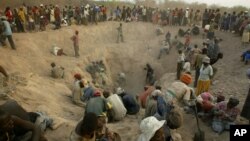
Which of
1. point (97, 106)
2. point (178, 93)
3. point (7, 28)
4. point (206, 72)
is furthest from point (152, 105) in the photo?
point (7, 28)

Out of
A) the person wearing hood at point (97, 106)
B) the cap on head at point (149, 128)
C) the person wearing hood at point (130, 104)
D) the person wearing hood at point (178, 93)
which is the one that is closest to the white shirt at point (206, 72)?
the person wearing hood at point (130, 104)

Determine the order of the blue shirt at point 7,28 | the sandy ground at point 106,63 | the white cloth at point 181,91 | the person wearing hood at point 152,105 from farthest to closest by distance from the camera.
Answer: the blue shirt at point 7,28, the sandy ground at point 106,63, the white cloth at point 181,91, the person wearing hood at point 152,105

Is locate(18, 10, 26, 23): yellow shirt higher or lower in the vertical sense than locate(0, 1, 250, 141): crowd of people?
higher

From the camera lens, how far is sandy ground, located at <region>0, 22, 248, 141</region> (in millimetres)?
8336

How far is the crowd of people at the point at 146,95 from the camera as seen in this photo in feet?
13.5

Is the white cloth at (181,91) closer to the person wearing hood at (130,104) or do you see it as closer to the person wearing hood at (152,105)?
the person wearing hood at (152,105)

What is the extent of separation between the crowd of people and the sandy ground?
0.39 metres

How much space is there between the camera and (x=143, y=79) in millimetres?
19953

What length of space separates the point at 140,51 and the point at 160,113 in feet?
55.7

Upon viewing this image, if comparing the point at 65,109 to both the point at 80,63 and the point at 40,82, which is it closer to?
the point at 40,82

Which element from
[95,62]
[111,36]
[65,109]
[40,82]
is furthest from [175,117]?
[111,36]

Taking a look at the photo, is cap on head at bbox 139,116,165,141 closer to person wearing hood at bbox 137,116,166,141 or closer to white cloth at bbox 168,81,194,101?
person wearing hood at bbox 137,116,166,141

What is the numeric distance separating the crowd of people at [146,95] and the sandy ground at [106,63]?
0.39 m

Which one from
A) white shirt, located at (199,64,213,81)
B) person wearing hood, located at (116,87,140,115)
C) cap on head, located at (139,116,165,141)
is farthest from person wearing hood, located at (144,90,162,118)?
white shirt, located at (199,64,213,81)
